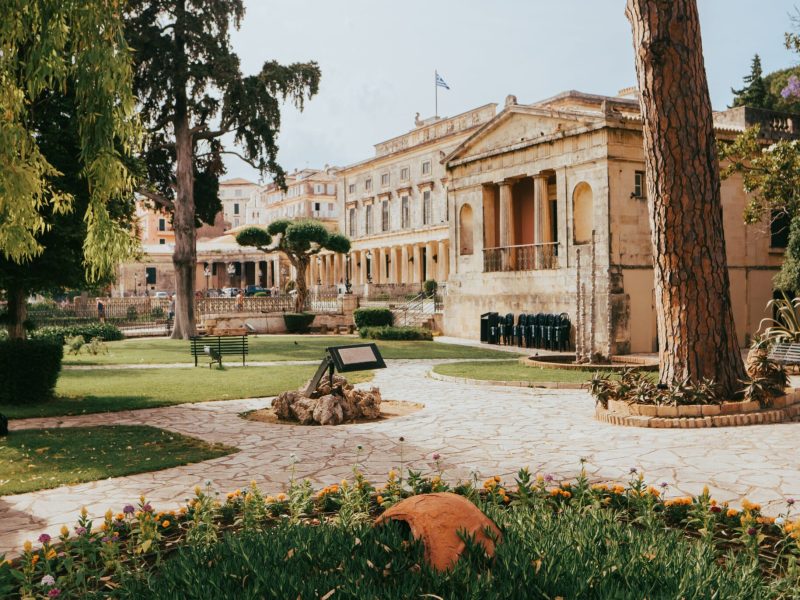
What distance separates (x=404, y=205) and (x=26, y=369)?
49435mm

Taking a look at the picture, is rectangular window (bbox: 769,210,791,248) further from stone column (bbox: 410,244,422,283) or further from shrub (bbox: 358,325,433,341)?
stone column (bbox: 410,244,422,283)

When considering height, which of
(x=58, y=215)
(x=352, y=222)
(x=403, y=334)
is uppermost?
(x=352, y=222)

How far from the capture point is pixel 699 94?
30.6ft

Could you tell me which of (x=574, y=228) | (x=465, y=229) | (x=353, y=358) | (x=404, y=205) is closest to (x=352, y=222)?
(x=404, y=205)

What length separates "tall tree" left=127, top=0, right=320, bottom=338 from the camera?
25.1 meters

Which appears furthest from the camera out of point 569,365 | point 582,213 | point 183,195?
point 183,195

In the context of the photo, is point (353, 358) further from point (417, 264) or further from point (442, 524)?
point (417, 264)

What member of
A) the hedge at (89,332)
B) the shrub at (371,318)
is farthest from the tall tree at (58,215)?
the shrub at (371,318)

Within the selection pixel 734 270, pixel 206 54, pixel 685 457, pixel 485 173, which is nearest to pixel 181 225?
pixel 206 54

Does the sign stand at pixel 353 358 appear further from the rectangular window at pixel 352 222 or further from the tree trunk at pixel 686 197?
the rectangular window at pixel 352 222

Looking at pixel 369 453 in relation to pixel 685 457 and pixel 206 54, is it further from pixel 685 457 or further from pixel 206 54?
pixel 206 54

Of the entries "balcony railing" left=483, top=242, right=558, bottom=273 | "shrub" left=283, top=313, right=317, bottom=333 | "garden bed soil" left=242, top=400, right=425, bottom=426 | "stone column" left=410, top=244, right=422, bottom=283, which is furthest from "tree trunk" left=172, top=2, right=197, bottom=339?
"stone column" left=410, top=244, right=422, bottom=283

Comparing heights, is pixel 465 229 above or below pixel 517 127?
below

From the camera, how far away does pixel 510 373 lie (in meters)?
14.6
